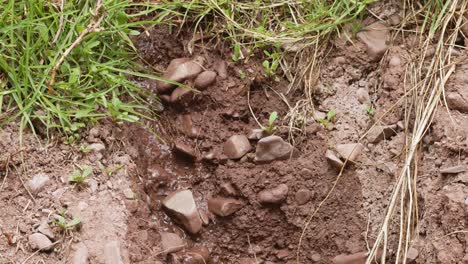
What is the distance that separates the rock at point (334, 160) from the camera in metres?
2.37

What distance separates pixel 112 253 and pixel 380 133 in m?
0.94

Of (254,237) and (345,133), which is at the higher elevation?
(345,133)

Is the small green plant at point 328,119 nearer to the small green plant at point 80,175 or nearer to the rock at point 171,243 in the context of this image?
the rock at point 171,243

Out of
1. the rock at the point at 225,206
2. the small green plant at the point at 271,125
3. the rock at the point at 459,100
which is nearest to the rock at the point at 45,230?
the rock at the point at 225,206

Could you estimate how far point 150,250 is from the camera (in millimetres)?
2238

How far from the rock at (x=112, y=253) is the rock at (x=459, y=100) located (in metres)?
1.12

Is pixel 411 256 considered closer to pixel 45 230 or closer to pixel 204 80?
pixel 204 80

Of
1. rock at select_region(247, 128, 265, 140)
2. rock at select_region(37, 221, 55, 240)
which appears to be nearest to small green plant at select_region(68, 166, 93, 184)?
rock at select_region(37, 221, 55, 240)

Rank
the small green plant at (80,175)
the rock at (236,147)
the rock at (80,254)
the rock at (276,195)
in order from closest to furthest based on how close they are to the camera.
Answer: the rock at (80,254)
the small green plant at (80,175)
the rock at (276,195)
the rock at (236,147)

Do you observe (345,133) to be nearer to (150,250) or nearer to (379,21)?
(379,21)

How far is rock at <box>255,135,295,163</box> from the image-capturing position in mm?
2422

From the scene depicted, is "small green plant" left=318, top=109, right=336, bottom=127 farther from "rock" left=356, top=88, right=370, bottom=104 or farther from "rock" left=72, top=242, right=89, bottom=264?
"rock" left=72, top=242, right=89, bottom=264

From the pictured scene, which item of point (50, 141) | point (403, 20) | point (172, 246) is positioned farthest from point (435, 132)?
point (50, 141)

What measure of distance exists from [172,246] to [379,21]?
3.51ft
